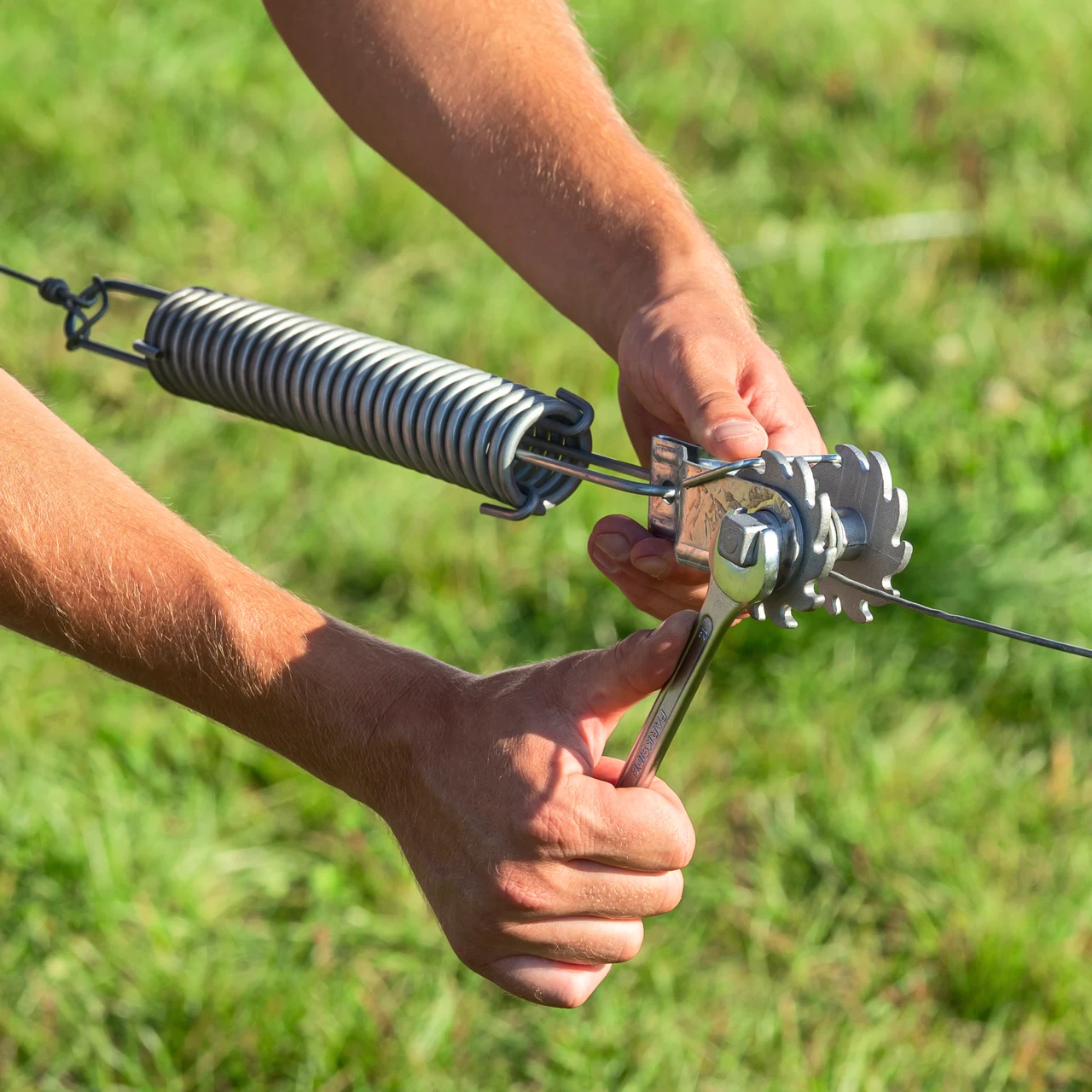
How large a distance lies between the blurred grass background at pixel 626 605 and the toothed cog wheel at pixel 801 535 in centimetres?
106

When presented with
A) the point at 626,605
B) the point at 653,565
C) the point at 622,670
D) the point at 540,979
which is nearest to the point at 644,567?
the point at 653,565

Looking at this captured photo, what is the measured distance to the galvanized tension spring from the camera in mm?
1094

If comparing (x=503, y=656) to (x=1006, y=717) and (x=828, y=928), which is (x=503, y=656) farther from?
(x=1006, y=717)

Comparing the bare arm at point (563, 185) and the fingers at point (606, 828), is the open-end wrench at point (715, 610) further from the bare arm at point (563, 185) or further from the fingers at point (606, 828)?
the bare arm at point (563, 185)

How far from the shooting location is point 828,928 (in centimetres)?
212

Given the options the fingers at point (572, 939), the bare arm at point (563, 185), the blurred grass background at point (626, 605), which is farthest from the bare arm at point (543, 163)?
the blurred grass background at point (626, 605)

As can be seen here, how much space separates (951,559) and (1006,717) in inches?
12.5

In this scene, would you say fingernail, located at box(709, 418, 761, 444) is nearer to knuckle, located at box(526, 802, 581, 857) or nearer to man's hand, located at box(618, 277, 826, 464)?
man's hand, located at box(618, 277, 826, 464)

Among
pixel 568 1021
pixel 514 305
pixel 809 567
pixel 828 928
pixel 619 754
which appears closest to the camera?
pixel 809 567

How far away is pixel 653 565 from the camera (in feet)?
4.43

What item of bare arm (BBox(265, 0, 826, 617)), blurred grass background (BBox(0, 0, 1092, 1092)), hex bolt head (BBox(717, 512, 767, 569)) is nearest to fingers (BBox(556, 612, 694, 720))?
hex bolt head (BBox(717, 512, 767, 569))

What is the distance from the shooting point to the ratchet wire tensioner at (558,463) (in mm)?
1054

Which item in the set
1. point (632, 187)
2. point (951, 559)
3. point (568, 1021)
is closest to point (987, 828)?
point (951, 559)

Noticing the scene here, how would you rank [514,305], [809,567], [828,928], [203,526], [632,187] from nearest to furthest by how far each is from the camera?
[809,567] < [632,187] < [828,928] < [203,526] < [514,305]
